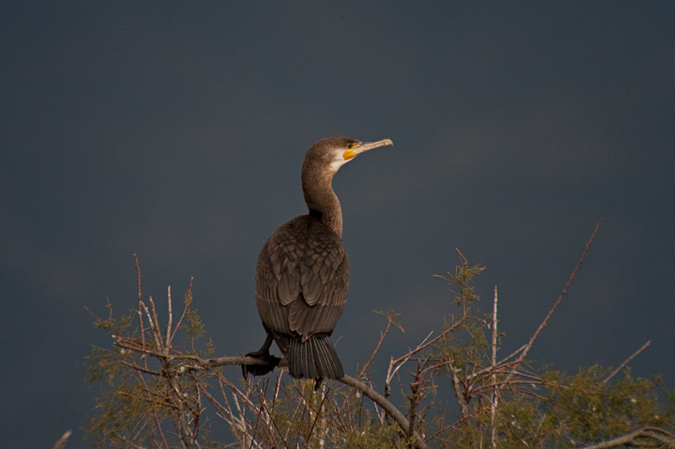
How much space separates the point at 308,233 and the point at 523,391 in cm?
182

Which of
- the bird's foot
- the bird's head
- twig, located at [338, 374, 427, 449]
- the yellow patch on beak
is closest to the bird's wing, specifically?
the bird's foot

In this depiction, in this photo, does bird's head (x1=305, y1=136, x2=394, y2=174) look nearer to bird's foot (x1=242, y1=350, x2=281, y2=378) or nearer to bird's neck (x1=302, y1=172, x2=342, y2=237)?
bird's neck (x1=302, y1=172, x2=342, y2=237)

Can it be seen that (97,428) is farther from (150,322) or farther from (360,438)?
(360,438)

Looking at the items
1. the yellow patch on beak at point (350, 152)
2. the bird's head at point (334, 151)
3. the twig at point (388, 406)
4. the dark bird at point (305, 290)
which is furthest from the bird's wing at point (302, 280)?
the yellow patch on beak at point (350, 152)

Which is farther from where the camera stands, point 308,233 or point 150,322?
point 308,233

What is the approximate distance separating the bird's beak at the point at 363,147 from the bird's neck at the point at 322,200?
363 millimetres

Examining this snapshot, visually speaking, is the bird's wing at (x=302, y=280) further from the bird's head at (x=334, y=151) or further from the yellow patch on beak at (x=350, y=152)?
the yellow patch on beak at (x=350, y=152)

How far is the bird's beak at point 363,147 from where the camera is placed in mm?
5559

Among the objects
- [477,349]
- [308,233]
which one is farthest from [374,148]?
[477,349]

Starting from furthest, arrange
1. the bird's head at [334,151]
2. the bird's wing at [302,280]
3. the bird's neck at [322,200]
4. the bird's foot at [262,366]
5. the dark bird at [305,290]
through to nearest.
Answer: the bird's head at [334,151]
the bird's neck at [322,200]
the bird's foot at [262,366]
the bird's wing at [302,280]
the dark bird at [305,290]

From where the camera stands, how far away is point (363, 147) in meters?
5.66

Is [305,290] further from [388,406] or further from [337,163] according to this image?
[337,163]

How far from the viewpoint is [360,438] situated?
3.74m

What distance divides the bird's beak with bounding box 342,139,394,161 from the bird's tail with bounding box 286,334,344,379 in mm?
2129
